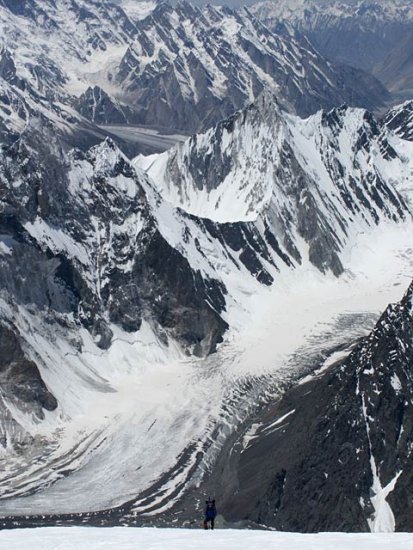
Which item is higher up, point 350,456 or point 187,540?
point 187,540

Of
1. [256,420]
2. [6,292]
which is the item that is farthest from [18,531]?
[6,292]

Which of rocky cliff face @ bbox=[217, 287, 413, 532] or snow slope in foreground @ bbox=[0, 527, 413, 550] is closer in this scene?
snow slope in foreground @ bbox=[0, 527, 413, 550]

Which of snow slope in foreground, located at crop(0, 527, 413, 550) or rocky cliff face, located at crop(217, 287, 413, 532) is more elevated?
snow slope in foreground, located at crop(0, 527, 413, 550)

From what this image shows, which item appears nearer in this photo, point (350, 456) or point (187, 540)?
point (187, 540)

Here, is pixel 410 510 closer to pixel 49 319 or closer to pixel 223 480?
pixel 223 480
